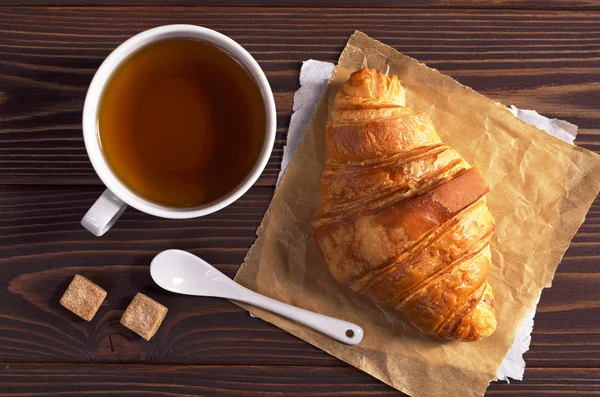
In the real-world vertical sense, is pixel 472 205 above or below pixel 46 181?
above

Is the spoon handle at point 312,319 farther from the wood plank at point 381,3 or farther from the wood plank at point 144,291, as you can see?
the wood plank at point 381,3

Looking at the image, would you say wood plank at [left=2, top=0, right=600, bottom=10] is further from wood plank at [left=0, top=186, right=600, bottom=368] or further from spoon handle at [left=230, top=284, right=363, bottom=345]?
spoon handle at [left=230, top=284, right=363, bottom=345]

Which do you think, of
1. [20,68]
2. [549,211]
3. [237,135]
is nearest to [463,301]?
[549,211]

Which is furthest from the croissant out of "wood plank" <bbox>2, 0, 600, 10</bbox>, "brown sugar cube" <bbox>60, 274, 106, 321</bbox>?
"brown sugar cube" <bbox>60, 274, 106, 321</bbox>

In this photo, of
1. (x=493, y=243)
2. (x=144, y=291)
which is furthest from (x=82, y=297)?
(x=493, y=243)

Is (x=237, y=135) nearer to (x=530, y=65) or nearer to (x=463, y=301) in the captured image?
(x=463, y=301)

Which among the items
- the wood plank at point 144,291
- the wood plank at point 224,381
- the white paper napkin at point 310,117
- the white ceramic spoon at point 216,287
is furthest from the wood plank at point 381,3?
the wood plank at point 224,381
